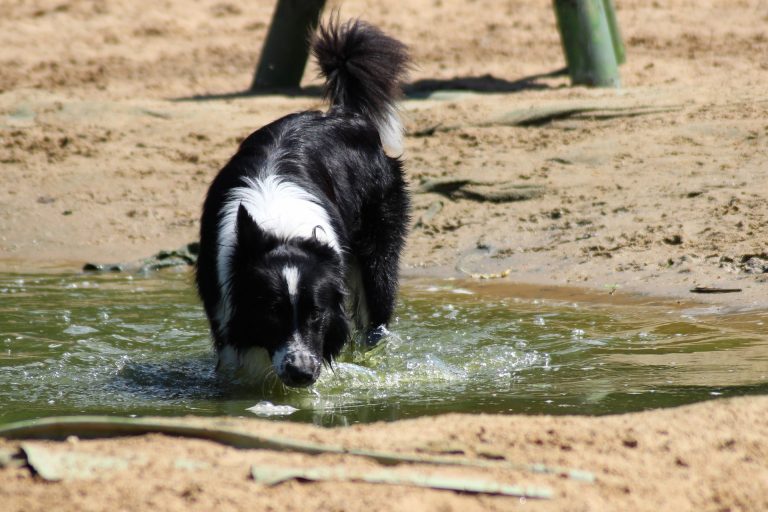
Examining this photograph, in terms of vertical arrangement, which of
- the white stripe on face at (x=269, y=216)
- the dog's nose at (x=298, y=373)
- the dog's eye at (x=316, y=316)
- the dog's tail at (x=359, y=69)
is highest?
the dog's tail at (x=359, y=69)

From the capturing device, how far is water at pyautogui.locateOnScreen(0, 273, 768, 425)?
5.04m

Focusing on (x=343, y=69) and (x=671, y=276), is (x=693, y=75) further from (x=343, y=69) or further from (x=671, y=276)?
(x=343, y=69)

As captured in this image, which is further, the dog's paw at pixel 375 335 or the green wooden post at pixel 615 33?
the green wooden post at pixel 615 33

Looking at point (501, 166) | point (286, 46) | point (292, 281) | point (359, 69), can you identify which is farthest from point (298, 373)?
point (286, 46)

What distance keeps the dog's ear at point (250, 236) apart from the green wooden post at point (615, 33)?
796 cm

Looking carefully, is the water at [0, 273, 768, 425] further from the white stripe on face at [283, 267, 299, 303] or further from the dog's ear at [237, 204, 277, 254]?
the dog's ear at [237, 204, 277, 254]

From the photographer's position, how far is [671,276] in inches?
290

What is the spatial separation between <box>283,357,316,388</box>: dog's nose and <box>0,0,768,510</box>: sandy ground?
0.95 meters

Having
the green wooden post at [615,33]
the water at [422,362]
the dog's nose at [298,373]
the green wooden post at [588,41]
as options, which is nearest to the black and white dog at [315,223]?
the dog's nose at [298,373]

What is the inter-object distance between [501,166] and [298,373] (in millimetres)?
5035

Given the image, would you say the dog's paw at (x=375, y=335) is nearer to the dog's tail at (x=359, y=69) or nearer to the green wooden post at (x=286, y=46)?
the dog's tail at (x=359, y=69)

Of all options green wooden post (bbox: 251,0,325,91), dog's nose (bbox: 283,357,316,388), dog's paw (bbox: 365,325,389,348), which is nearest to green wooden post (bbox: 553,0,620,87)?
green wooden post (bbox: 251,0,325,91)

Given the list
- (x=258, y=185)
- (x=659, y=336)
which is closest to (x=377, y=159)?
(x=258, y=185)

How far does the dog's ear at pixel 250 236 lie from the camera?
16.4 ft
